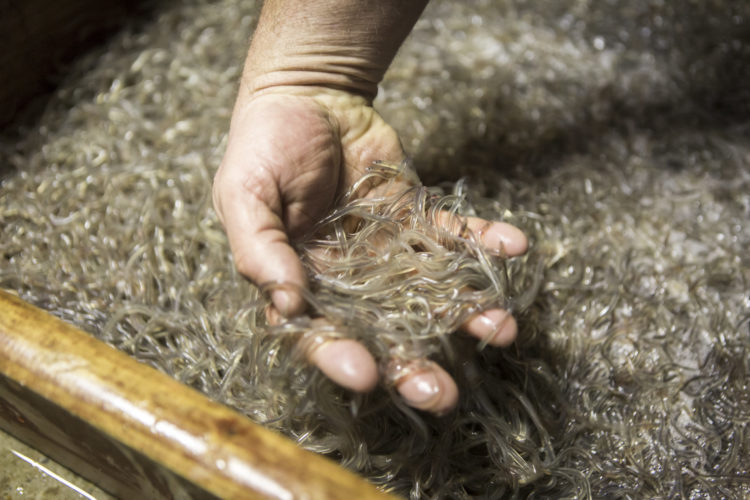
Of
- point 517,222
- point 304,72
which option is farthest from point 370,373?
point 517,222

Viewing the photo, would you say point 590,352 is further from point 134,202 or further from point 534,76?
point 134,202

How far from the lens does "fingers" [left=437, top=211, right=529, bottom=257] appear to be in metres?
0.99

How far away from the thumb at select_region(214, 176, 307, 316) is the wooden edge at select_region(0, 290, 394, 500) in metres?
0.17

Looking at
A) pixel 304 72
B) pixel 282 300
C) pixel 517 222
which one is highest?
pixel 304 72

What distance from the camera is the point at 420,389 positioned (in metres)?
0.82

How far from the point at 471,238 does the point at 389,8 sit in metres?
0.44

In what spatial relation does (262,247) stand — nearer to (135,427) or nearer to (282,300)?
(282,300)

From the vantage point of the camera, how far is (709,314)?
1288 millimetres

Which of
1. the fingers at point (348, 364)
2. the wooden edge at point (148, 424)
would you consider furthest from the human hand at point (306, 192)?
the wooden edge at point (148, 424)

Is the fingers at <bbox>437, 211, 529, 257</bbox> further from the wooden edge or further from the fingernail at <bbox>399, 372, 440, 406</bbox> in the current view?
the wooden edge

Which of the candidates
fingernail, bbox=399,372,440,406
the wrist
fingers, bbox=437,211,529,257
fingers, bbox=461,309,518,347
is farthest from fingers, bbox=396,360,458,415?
the wrist

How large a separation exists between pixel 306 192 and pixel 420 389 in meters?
0.37

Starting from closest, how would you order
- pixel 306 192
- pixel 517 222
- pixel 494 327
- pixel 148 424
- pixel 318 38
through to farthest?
pixel 148 424
pixel 494 327
pixel 306 192
pixel 318 38
pixel 517 222

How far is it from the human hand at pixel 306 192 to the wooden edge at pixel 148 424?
0.12 meters
